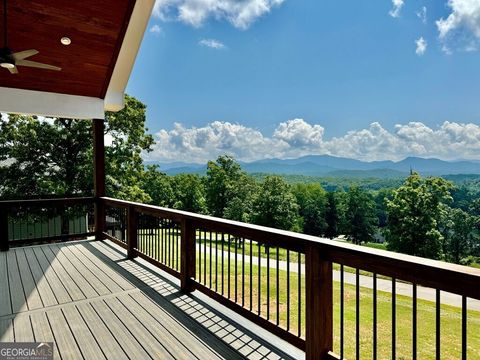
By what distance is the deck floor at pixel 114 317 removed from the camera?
2.44 meters

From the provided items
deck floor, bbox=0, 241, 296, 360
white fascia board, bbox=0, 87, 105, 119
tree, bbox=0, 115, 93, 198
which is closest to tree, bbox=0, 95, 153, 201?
tree, bbox=0, 115, 93, 198

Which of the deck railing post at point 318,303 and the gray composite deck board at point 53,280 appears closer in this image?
the deck railing post at point 318,303

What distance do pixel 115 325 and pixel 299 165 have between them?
188841mm

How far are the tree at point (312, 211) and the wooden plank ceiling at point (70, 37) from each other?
123ft

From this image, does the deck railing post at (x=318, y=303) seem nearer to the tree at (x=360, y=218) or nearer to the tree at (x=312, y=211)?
the tree at (x=312, y=211)

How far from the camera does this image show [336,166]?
598 feet

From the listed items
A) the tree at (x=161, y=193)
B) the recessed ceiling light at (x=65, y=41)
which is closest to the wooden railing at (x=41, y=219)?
the recessed ceiling light at (x=65, y=41)

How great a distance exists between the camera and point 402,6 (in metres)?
81.4

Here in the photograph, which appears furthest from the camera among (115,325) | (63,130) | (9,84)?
(63,130)

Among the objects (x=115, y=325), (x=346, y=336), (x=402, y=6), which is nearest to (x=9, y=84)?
(x=115, y=325)

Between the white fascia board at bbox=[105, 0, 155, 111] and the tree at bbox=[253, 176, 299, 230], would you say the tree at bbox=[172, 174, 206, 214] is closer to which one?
the tree at bbox=[253, 176, 299, 230]

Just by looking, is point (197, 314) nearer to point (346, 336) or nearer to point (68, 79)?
point (346, 336)

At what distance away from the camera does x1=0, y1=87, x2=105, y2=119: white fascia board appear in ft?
18.9

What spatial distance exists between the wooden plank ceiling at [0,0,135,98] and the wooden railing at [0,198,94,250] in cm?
217
